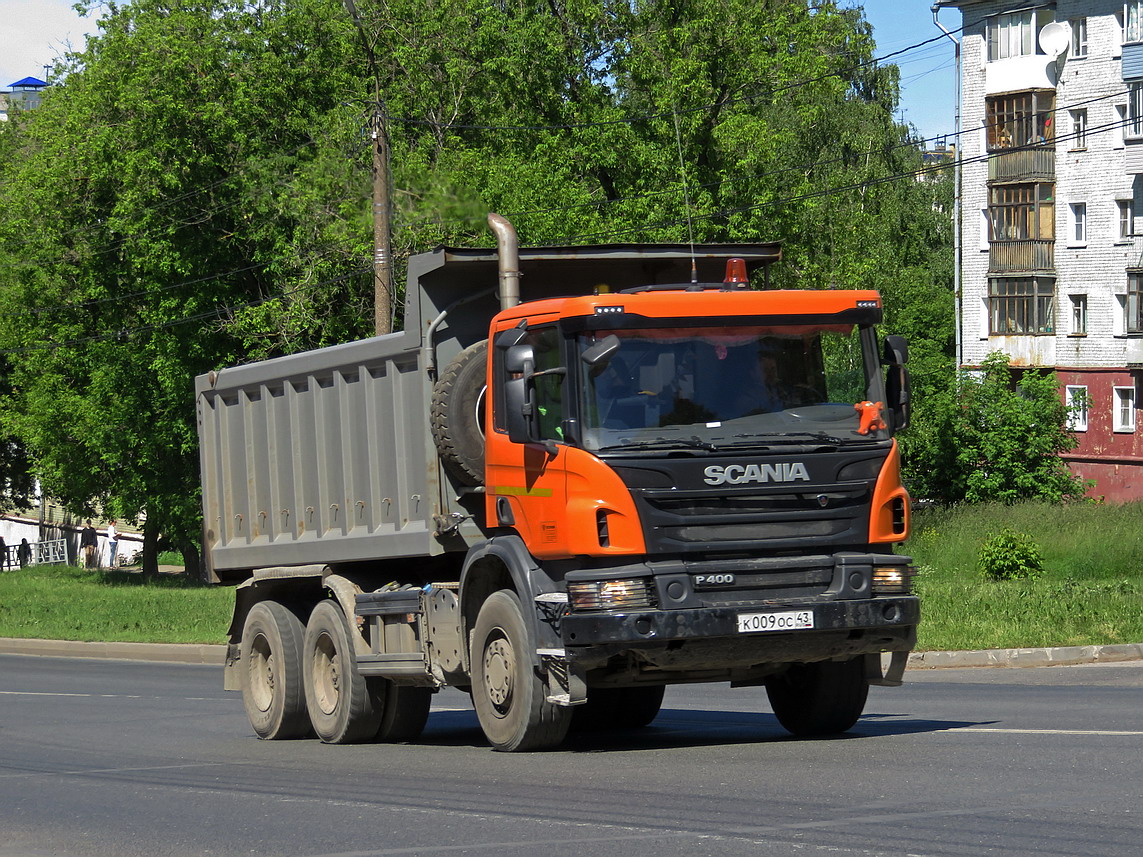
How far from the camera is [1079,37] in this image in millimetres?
55375

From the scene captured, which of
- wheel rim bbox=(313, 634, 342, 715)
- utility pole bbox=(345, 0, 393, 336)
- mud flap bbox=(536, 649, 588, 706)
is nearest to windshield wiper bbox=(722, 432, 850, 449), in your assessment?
mud flap bbox=(536, 649, 588, 706)

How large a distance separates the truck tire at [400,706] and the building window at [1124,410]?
4420cm

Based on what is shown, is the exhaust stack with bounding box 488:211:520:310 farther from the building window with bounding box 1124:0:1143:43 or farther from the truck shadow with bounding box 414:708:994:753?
the building window with bounding box 1124:0:1143:43

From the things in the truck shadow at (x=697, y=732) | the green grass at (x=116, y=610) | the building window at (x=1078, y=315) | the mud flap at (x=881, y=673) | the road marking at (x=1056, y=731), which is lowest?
the green grass at (x=116, y=610)

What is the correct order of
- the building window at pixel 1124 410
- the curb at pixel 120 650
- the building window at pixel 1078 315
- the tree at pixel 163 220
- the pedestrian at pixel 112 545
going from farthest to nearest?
the pedestrian at pixel 112 545 → the building window at pixel 1078 315 → the building window at pixel 1124 410 → the tree at pixel 163 220 → the curb at pixel 120 650

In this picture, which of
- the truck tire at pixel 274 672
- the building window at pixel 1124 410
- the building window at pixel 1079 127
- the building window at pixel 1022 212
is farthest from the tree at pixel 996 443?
the truck tire at pixel 274 672

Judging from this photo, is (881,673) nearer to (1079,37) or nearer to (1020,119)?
(1079,37)

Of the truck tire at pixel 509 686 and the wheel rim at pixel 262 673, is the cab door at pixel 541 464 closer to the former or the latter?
the truck tire at pixel 509 686

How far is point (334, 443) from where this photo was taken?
12.8 m

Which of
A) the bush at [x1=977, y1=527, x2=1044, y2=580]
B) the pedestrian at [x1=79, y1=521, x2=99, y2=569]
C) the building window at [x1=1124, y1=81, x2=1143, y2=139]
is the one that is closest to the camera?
the bush at [x1=977, y1=527, x2=1044, y2=580]

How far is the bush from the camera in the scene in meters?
28.6

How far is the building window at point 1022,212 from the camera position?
5616 centimetres

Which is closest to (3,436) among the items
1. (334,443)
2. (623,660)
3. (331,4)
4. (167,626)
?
(331,4)

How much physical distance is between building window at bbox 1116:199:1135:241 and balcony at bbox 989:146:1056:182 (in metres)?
2.65
